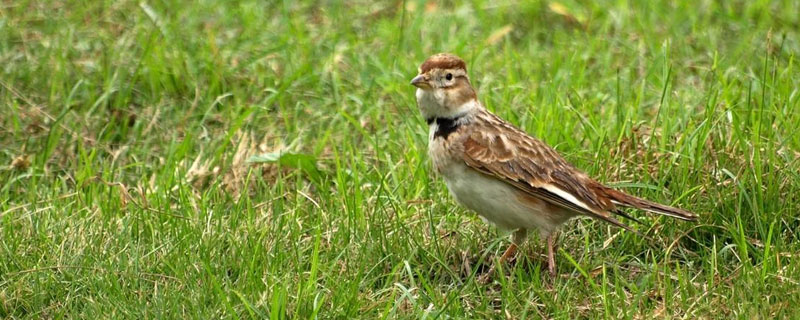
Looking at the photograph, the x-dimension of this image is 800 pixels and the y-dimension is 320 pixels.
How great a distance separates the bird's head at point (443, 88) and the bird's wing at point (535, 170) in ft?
0.65

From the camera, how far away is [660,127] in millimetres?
7781

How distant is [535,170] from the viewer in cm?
655

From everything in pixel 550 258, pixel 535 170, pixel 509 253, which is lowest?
pixel 509 253

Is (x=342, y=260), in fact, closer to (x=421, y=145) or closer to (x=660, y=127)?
(x=421, y=145)

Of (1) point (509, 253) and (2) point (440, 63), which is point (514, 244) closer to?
(1) point (509, 253)

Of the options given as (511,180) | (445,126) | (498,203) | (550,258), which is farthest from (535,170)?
(445,126)

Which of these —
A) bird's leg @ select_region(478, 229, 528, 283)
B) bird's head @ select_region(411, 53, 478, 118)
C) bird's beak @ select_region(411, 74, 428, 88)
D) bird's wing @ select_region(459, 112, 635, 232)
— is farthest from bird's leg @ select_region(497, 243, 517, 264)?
bird's beak @ select_region(411, 74, 428, 88)

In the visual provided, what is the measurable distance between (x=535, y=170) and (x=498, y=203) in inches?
9.4

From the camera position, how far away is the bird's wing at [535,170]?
21.0 ft

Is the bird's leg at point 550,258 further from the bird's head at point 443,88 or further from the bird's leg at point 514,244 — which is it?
the bird's head at point 443,88

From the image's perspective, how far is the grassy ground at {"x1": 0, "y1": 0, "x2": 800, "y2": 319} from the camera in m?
6.16

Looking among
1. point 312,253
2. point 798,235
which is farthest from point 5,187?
point 798,235

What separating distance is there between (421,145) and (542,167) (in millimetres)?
1570

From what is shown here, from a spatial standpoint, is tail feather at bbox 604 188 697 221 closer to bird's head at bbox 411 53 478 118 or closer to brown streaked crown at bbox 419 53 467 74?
bird's head at bbox 411 53 478 118
